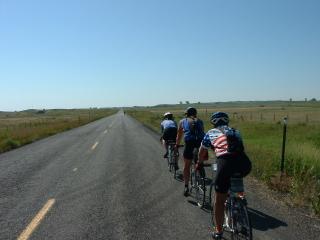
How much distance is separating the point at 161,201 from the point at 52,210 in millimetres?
2112

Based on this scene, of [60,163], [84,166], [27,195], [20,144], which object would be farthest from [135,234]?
[20,144]

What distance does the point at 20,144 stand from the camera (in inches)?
929

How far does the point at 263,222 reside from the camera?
6570 mm

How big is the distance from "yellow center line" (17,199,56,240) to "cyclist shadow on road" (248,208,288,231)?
3472 mm

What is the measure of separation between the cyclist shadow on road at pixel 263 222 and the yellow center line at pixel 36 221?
3472 mm

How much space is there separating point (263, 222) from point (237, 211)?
5.26ft

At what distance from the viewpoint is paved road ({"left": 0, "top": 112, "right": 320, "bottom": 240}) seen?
6160 mm

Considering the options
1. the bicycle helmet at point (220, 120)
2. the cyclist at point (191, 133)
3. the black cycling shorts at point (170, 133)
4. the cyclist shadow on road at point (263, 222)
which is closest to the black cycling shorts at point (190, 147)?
the cyclist at point (191, 133)

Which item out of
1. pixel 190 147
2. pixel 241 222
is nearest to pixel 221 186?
pixel 241 222

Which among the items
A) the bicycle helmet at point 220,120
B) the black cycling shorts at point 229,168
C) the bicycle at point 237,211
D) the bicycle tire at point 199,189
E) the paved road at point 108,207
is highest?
the bicycle helmet at point 220,120

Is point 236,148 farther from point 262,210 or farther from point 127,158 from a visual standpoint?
A: point 127,158

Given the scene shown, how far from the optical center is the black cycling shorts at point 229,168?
207 inches

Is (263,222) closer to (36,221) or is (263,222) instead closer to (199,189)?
(199,189)

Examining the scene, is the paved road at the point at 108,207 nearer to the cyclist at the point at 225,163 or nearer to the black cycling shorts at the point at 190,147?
the cyclist at the point at 225,163
